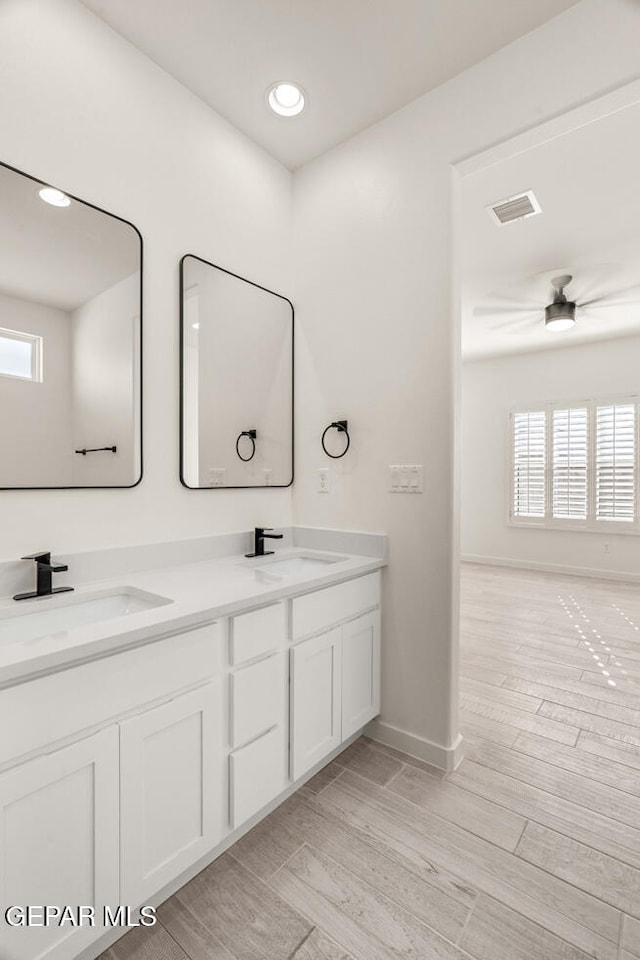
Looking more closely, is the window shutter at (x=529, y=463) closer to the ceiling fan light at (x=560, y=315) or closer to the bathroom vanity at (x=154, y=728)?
the ceiling fan light at (x=560, y=315)

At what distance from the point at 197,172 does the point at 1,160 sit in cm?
83

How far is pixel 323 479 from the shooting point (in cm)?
243

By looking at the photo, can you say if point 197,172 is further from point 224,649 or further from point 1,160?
point 224,649

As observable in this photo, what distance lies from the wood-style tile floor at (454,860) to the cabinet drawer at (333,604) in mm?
668

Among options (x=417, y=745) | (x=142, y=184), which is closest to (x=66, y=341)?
(x=142, y=184)

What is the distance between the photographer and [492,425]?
6332 millimetres

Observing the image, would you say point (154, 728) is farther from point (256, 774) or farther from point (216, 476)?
→ point (216, 476)

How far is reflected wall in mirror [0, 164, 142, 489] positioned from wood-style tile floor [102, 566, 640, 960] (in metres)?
1.39

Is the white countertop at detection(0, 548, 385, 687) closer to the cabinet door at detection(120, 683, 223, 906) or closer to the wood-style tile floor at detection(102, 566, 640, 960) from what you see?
the cabinet door at detection(120, 683, 223, 906)

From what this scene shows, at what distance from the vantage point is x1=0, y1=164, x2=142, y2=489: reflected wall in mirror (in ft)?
4.95

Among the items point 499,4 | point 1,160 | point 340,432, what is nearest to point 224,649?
point 340,432

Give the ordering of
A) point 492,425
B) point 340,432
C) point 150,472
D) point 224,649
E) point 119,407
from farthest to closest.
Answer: point 492,425 < point 340,432 < point 150,472 < point 119,407 < point 224,649

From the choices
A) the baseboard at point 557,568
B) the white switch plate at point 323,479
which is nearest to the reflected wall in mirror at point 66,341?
the white switch plate at point 323,479

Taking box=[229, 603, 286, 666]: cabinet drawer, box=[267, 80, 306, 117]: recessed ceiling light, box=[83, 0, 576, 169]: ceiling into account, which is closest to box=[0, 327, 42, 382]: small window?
box=[229, 603, 286, 666]: cabinet drawer
